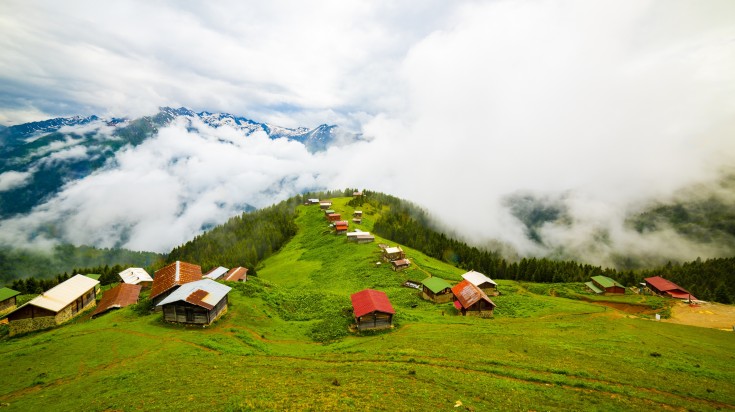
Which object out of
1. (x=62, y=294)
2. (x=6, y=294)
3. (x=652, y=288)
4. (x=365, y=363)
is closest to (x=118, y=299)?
(x=62, y=294)

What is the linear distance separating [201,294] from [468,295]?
4768 cm

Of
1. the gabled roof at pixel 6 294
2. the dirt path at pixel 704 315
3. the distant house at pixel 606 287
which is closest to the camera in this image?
the dirt path at pixel 704 315

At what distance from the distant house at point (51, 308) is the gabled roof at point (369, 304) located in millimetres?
53891

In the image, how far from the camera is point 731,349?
40.0 m

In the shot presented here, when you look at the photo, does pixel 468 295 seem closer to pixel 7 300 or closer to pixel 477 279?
pixel 477 279

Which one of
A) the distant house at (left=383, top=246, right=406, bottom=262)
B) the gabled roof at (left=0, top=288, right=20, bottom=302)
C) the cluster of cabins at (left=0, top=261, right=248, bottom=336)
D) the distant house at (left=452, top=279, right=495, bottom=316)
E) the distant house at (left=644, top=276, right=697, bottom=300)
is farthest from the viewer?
the distant house at (left=383, top=246, right=406, bottom=262)

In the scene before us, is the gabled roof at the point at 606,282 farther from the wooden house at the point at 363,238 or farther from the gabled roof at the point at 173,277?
the gabled roof at the point at 173,277

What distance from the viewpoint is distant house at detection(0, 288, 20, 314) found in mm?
71125

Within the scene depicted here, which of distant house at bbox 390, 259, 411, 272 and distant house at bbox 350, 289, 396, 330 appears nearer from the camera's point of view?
distant house at bbox 350, 289, 396, 330

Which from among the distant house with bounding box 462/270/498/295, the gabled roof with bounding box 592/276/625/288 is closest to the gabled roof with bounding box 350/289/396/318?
the distant house with bounding box 462/270/498/295

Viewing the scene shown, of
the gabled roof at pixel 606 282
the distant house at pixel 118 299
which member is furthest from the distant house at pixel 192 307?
the gabled roof at pixel 606 282

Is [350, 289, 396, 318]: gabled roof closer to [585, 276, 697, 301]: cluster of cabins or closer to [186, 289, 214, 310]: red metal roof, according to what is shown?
[186, 289, 214, 310]: red metal roof

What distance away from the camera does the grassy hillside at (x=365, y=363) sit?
931 inches

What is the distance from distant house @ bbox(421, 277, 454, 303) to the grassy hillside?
1010cm
